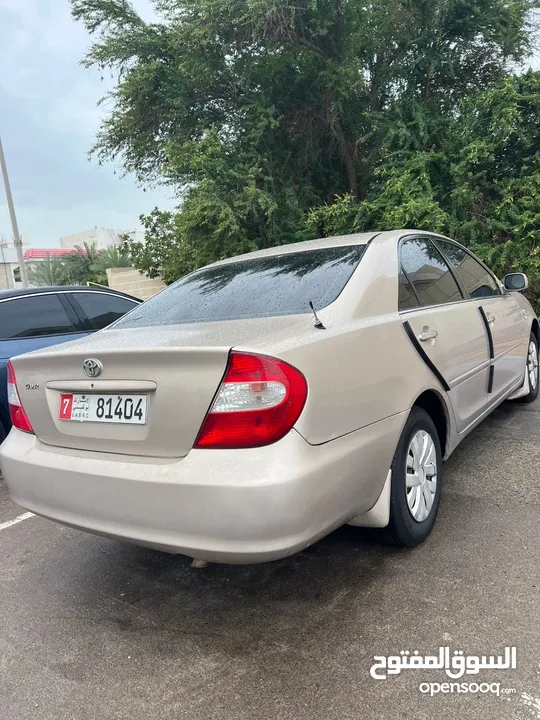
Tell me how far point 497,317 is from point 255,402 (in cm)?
269

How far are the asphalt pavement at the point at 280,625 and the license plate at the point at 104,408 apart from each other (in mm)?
898

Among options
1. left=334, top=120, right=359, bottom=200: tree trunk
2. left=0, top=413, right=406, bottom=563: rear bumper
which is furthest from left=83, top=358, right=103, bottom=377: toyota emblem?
left=334, top=120, right=359, bottom=200: tree trunk

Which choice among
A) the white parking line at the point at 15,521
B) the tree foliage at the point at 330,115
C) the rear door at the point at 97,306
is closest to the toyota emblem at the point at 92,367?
the white parking line at the point at 15,521

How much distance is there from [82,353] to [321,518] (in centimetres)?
116

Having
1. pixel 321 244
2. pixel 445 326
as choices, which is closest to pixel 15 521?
pixel 321 244

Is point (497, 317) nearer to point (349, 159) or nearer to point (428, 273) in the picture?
point (428, 273)

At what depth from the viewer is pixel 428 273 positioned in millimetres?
3295

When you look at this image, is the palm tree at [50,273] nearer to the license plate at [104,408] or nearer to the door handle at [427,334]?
the license plate at [104,408]

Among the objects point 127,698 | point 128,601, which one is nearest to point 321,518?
point 127,698

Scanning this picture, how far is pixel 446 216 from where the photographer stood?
33.7 ft

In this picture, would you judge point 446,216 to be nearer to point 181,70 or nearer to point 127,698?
point 181,70

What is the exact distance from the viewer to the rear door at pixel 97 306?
16.9 ft

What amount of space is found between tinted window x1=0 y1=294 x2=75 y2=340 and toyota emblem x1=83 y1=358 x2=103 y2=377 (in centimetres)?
266

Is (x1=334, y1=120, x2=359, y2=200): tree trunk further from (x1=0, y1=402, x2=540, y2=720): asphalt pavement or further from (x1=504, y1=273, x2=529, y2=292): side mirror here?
(x1=0, y1=402, x2=540, y2=720): asphalt pavement
